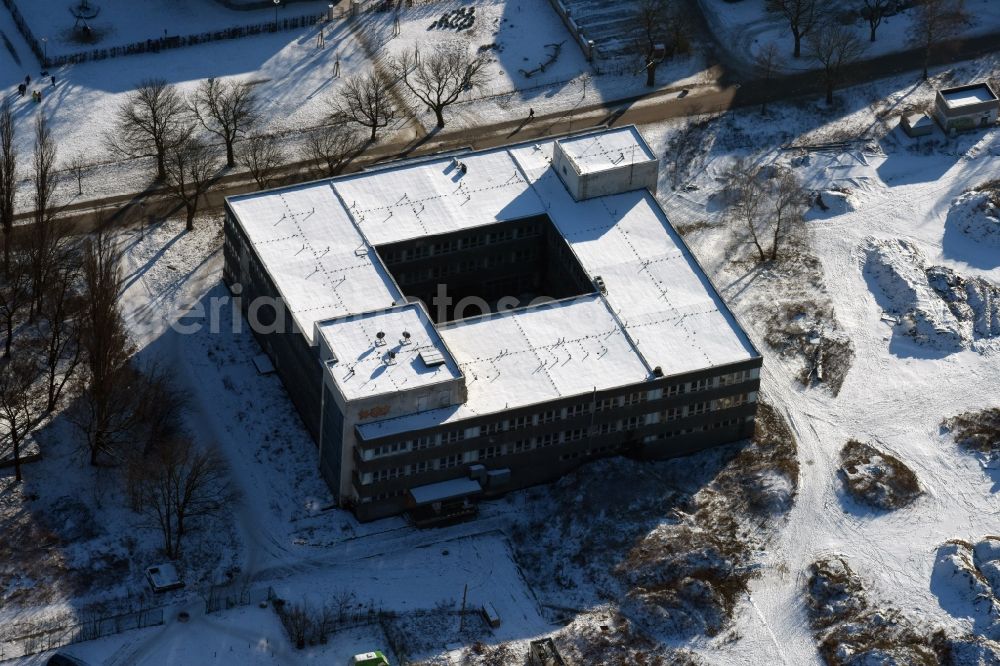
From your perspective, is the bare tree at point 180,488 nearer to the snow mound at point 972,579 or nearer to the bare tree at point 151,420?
the bare tree at point 151,420

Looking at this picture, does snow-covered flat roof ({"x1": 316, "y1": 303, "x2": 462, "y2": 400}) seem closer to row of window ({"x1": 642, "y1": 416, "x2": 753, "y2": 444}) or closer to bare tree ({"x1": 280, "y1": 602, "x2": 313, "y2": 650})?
bare tree ({"x1": 280, "y1": 602, "x2": 313, "y2": 650})

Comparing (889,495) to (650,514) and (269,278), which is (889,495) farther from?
(269,278)

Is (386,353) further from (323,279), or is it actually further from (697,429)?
(697,429)

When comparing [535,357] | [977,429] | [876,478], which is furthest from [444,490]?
[977,429]

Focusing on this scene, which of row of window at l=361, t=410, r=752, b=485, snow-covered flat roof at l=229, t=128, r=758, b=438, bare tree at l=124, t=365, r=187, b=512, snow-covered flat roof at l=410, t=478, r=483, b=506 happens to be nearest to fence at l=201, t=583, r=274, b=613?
row of window at l=361, t=410, r=752, b=485

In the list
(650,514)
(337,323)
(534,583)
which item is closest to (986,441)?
(650,514)
